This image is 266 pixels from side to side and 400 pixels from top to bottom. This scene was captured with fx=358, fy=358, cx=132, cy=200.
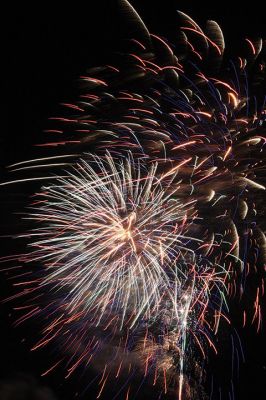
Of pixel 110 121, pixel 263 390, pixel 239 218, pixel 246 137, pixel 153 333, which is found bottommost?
pixel 263 390

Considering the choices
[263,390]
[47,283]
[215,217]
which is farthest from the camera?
[263,390]

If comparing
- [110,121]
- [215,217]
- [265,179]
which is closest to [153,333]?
[215,217]

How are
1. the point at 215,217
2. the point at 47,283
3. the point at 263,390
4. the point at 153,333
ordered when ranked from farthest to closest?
the point at 263,390 < the point at 153,333 < the point at 215,217 < the point at 47,283

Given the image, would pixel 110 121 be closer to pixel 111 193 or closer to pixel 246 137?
pixel 111 193

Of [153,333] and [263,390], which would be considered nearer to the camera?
[153,333]

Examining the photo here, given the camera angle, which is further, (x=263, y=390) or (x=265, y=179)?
(x=263, y=390)

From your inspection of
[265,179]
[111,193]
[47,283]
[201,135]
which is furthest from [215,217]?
[47,283]

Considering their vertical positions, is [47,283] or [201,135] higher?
[201,135]

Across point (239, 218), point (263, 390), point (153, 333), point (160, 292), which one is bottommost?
point (263, 390)

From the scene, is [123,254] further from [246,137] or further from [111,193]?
[246,137]
